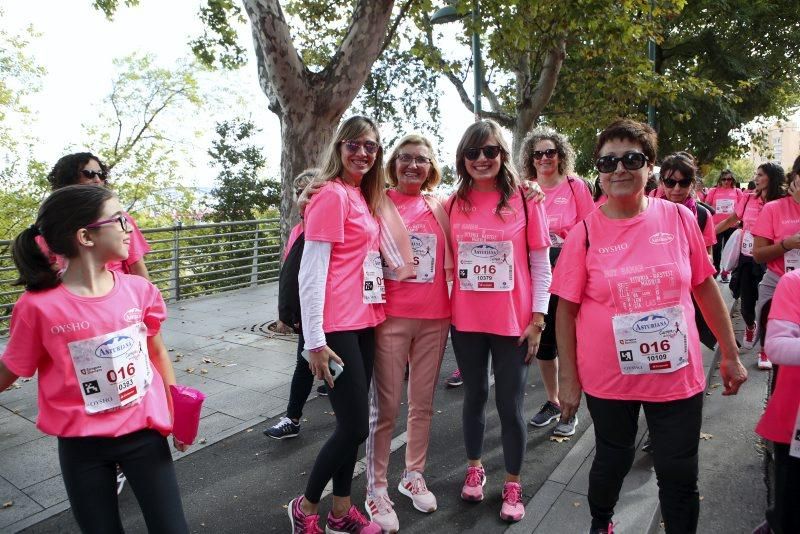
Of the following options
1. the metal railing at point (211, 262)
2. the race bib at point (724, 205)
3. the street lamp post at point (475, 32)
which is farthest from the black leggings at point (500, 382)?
the race bib at point (724, 205)

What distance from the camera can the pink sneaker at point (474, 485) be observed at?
3.22 meters

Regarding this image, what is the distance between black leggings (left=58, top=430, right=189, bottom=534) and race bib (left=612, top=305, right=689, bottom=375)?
1.91 meters

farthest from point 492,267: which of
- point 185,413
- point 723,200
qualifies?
point 723,200

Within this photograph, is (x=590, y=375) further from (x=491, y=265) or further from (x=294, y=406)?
(x=294, y=406)

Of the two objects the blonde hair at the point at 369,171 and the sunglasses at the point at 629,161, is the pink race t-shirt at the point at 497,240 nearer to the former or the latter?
the blonde hair at the point at 369,171

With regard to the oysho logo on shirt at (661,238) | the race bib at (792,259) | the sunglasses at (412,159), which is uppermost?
the sunglasses at (412,159)

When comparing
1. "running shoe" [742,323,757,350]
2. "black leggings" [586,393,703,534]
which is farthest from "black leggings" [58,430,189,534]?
"running shoe" [742,323,757,350]

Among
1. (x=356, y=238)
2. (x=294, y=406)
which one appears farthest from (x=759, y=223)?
(x=294, y=406)

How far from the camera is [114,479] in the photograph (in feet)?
6.85

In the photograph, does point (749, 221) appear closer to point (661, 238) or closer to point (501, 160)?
point (501, 160)

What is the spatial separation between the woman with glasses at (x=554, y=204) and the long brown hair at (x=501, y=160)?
125cm

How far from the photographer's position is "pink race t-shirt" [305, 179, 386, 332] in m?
2.62

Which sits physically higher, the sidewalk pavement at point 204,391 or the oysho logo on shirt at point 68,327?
the oysho logo on shirt at point 68,327

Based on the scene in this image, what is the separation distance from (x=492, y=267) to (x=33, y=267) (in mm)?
→ 2054
